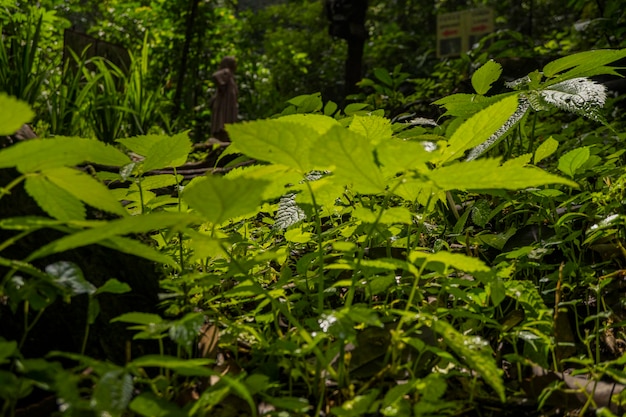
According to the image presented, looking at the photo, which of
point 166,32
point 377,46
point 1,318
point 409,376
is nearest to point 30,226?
point 1,318

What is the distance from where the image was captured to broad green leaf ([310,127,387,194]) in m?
0.72

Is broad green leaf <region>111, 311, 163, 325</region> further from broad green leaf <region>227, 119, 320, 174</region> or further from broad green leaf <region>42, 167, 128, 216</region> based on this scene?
broad green leaf <region>227, 119, 320, 174</region>

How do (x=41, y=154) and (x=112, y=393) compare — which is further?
(x=41, y=154)

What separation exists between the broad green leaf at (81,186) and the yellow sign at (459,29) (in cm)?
654

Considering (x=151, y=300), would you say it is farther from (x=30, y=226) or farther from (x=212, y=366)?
(x=30, y=226)

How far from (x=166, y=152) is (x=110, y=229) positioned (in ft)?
1.27

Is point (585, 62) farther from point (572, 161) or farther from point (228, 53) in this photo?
point (228, 53)

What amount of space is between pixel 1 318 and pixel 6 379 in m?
0.25

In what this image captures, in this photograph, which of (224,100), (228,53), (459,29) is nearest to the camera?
(459,29)

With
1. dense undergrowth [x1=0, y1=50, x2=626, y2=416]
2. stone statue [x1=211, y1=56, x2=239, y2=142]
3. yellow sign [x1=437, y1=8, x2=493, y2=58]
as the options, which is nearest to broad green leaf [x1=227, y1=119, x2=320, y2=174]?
dense undergrowth [x1=0, y1=50, x2=626, y2=416]

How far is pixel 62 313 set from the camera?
834mm

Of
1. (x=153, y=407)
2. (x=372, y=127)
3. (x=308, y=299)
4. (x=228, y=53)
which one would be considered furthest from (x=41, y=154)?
(x=228, y=53)

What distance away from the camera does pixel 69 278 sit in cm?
67

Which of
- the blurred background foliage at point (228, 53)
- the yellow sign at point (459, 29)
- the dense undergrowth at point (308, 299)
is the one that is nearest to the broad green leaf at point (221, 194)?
the dense undergrowth at point (308, 299)
